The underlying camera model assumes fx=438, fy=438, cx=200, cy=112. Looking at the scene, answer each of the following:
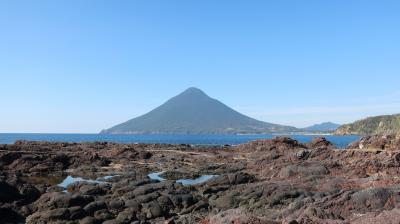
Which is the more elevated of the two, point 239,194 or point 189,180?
point 239,194

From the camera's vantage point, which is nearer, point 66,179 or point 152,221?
point 152,221

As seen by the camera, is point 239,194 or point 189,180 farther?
point 189,180

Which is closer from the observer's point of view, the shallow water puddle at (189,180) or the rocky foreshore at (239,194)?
the rocky foreshore at (239,194)

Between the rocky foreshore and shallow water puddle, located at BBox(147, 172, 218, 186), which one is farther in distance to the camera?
shallow water puddle, located at BBox(147, 172, 218, 186)

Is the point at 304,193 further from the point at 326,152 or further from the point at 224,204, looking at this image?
the point at 326,152

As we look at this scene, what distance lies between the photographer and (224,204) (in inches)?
976

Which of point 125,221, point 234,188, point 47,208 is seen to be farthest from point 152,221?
point 234,188

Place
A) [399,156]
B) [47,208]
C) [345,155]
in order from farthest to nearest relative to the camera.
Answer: [345,155] → [399,156] → [47,208]

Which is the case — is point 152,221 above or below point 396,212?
below

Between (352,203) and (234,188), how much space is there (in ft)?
38.0

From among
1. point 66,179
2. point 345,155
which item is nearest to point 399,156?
point 345,155

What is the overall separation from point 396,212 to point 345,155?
2922cm

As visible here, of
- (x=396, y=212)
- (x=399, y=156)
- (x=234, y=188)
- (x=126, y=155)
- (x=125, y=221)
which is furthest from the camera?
(x=126, y=155)

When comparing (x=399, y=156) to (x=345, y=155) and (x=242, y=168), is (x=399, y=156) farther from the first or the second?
(x=242, y=168)
